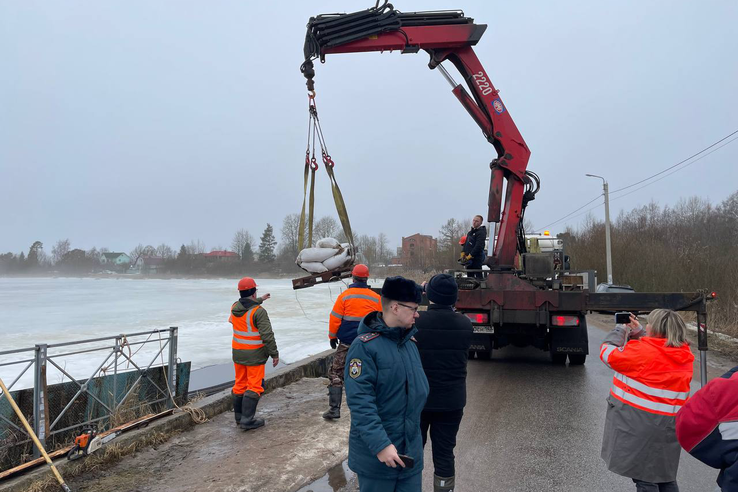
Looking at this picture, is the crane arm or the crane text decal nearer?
the crane arm

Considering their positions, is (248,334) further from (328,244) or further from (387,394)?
(387,394)

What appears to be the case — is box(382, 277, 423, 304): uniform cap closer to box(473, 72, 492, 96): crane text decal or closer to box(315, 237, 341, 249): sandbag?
box(315, 237, 341, 249): sandbag

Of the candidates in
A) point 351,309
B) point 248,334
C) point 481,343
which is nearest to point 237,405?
point 248,334

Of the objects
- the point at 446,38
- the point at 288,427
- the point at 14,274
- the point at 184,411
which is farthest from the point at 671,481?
the point at 14,274

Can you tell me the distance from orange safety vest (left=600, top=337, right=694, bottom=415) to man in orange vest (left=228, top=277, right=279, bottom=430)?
3632 millimetres

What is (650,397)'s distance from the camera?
9.12ft

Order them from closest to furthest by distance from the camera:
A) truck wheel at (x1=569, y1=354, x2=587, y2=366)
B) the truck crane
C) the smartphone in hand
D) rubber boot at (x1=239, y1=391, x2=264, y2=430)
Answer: the smartphone in hand, rubber boot at (x1=239, y1=391, x2=264, y2=430), the truck crane, truck wheel at (x1=569, y1=354, x2=587, y2=366)

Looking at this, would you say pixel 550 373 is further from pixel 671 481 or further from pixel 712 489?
pixel 671 481

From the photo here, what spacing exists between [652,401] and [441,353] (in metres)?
1.29

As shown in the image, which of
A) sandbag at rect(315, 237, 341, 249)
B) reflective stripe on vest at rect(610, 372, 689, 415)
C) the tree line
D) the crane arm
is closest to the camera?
reflective stripe on vest at rect(610, 372, 689, 415)

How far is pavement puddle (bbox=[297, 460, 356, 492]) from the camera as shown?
3.82 m

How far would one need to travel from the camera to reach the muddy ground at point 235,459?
12.8 feet

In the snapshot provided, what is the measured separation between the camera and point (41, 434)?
4.23 m

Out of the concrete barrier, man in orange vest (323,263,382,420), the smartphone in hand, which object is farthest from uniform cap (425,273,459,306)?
the concrete barrier
